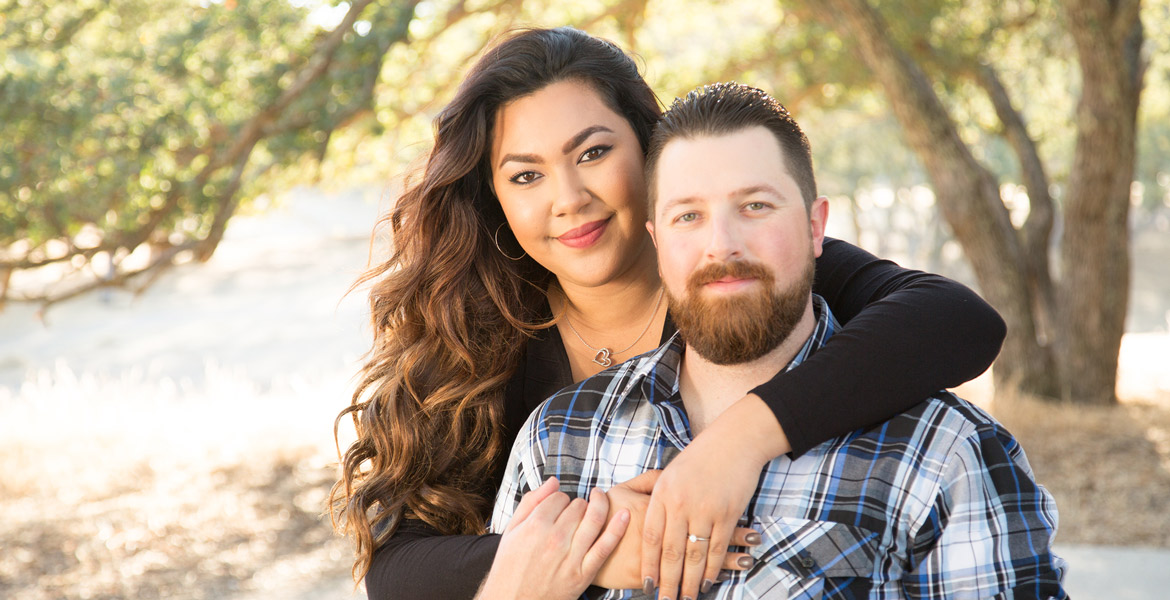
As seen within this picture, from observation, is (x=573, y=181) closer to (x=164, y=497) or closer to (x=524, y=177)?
(x=524, y=177)

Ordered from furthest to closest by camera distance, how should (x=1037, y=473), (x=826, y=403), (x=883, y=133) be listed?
(x=883, y=133), (x=1037, y=473), (x=826, y=403)

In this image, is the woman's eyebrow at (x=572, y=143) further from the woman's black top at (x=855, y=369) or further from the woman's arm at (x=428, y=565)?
the woman's arm at (x=428, y=565)

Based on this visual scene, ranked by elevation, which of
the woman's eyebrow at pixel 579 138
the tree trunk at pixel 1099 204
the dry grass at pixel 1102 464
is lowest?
the dry grass at pixel 1102 464

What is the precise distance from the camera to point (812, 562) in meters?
1.75

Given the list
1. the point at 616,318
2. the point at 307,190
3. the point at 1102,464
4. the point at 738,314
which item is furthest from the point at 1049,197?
the point at 738,314

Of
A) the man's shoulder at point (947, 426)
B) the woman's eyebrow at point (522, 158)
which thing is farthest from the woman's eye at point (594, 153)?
the man's shoulder at point (947, 426)

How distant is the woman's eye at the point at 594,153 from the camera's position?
2.44 meters

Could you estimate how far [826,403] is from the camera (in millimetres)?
1811

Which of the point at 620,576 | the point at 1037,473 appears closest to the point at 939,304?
the point at 620,576

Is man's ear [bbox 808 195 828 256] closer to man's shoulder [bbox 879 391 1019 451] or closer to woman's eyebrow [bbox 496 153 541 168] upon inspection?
man's shoulder [bbox 879 391 1019 451]

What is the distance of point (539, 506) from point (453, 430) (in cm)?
68

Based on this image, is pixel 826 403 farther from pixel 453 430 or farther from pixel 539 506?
pixel 453 430

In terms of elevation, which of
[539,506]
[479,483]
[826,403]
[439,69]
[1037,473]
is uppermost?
[439,69]

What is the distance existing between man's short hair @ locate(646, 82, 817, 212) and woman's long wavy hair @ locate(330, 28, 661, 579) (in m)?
0.50
